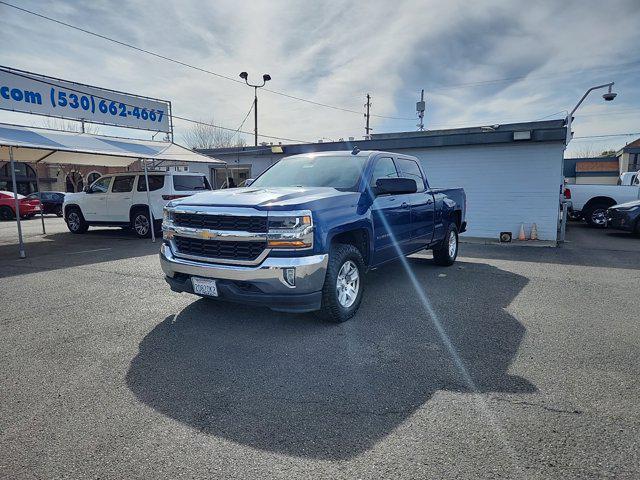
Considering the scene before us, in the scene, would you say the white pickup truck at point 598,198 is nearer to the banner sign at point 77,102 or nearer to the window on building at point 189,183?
the window on building at point 189,183

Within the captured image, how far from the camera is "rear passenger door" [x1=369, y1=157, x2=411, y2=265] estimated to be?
16.9ft

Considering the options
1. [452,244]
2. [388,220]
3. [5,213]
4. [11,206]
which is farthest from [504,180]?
[5,213]

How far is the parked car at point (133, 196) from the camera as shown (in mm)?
11883

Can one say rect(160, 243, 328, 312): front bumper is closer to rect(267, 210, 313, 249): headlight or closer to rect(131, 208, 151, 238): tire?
rect(267, 210, 313, 249): headlight

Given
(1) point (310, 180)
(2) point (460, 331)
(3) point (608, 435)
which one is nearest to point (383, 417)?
(3) point (608, 435)

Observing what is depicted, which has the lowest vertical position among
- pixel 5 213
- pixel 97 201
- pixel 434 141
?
pixel 5 213

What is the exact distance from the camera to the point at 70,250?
392 inches

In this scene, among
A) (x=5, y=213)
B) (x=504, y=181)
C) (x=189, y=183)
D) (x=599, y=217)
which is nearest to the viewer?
(x=189, y=183)

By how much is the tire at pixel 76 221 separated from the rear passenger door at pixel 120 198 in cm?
155

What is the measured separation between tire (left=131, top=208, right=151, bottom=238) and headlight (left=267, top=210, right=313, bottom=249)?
9.49m

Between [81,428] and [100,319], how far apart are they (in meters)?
2.34

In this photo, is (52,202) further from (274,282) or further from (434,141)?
(274,282)

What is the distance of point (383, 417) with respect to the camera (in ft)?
8.90

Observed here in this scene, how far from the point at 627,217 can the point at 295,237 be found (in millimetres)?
13822
